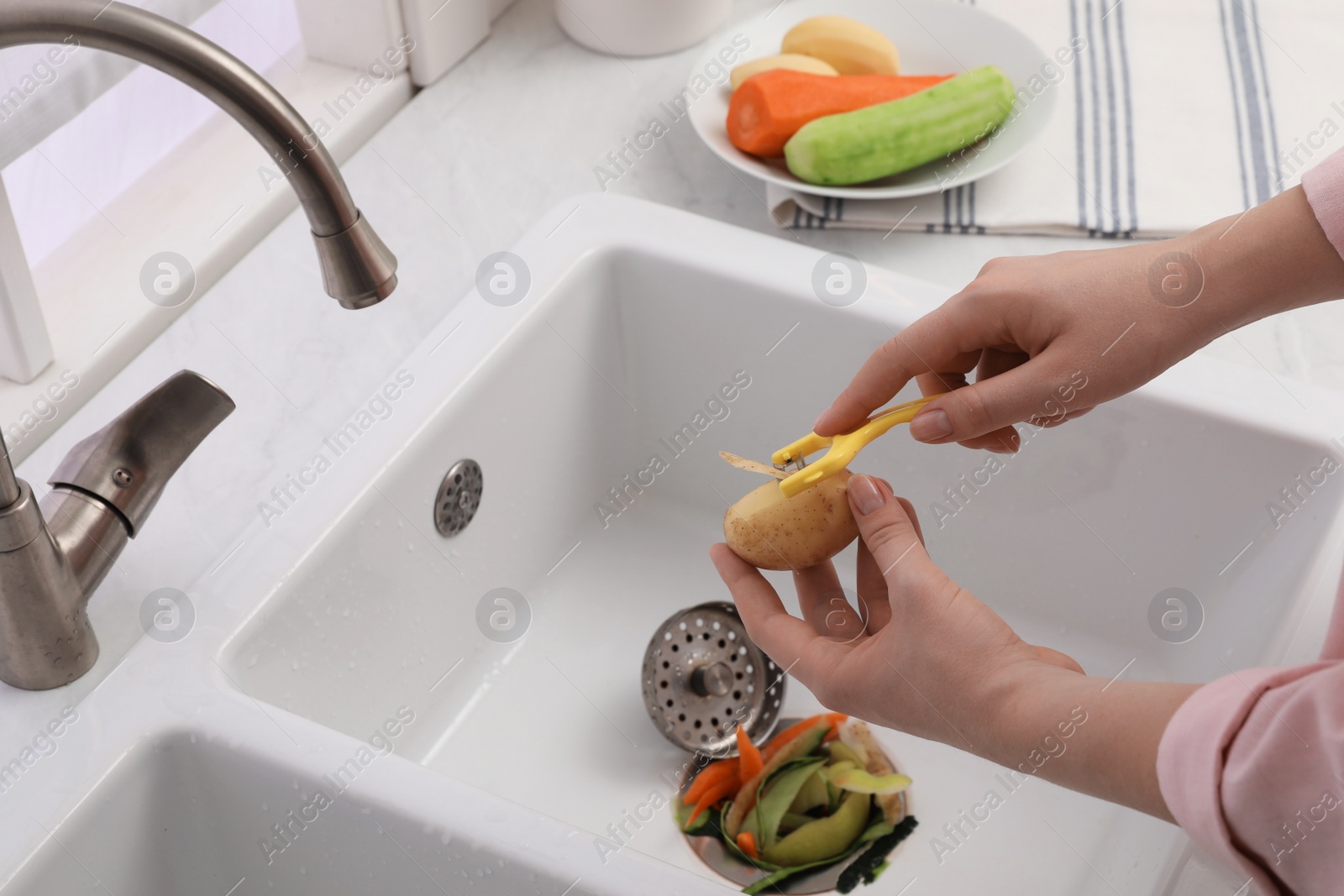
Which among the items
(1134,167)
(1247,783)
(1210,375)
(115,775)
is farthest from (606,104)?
(1247,783)

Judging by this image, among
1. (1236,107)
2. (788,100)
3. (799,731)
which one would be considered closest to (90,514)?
(799,731)

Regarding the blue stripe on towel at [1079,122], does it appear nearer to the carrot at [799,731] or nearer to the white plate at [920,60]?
the white plate at [920,60]

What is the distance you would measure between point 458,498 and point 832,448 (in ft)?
0.96

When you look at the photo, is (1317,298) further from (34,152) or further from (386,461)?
(34,152)

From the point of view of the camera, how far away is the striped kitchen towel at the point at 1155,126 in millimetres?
998

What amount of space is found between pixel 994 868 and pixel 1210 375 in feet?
1.22

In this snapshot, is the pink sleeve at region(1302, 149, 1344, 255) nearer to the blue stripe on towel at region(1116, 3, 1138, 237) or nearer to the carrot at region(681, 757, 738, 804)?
the blue stripe on towel at region(1116, 3, 1138, 237)

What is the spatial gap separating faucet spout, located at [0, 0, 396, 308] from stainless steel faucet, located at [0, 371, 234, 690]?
13cm

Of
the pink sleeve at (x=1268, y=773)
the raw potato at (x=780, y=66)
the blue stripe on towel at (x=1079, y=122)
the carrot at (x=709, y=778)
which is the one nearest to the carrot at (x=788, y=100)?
the raw potato at (x=780, y=66)

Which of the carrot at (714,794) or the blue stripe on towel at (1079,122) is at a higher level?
the blue stripe on towel at (1079,122)

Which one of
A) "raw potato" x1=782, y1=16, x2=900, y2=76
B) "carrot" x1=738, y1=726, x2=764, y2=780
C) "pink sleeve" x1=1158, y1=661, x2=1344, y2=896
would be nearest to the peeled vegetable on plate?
"carrot" x1=738, y1=726, x2=764, y2=780

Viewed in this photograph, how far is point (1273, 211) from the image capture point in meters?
0.63

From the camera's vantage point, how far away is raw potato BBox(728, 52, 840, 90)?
40.8 inches

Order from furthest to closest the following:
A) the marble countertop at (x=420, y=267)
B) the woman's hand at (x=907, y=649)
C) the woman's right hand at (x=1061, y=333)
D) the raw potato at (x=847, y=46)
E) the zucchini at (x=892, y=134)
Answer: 1. the raw potato at (x=847, y=46)
2. the zucchini at (x=892, y=134)
3. the marble countertop at (x=420, y=267)
4. the woman's right hand at (x=1061, y=333)
5. the woman's hand at (x=907, y=649)
